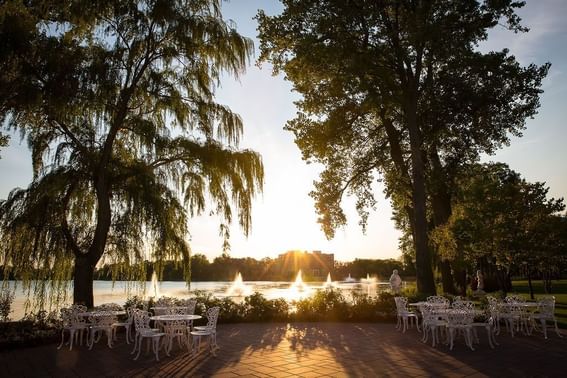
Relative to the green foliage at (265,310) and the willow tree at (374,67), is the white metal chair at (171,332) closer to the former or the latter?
the green foliage at (265,310)

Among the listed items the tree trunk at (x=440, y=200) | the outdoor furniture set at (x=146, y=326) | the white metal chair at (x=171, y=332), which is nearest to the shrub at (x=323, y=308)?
the outdoor furniture set at (x=146, y=326)

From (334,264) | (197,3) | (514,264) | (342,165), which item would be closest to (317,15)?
(197,3)

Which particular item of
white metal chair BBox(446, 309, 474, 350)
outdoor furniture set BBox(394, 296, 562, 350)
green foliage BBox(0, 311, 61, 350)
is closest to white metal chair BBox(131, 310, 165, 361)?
green foliage BBox(0, 311, 61, 350)

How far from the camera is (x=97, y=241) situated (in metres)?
11.7

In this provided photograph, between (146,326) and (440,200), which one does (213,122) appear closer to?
(146,326)

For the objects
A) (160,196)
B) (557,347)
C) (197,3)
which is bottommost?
(557,347)

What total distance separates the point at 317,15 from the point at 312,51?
214 cm

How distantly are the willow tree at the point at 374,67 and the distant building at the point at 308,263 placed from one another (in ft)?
239

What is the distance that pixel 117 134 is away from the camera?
13289 millimetres

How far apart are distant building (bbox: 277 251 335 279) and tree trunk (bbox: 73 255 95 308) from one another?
8071 cm

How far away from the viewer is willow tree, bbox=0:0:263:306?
1056 centimetres

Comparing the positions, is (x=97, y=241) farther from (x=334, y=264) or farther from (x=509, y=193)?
(x=334, y=264)

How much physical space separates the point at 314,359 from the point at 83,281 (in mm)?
7272

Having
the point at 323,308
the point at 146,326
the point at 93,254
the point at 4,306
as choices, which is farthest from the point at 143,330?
the point at 323,308
